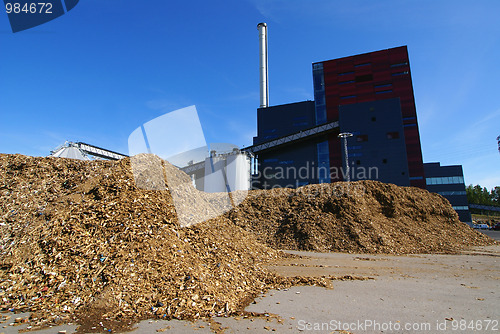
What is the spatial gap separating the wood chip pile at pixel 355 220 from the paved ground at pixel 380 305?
3.83 meters

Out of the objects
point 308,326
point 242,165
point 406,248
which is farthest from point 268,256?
point 242,165

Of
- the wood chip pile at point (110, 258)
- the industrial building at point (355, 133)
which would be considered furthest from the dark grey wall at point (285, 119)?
the wood chip pile at point (110, 258)

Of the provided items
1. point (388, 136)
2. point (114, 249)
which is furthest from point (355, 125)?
point (114, 249)

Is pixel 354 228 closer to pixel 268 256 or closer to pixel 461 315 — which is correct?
pixel 268 256

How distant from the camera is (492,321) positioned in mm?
3912

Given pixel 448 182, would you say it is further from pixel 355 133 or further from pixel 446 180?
pixel 355 133

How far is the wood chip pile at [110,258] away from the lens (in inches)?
160

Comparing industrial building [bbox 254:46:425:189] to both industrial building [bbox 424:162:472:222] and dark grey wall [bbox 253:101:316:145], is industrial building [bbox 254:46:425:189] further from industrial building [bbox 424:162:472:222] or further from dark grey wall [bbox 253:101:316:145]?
industrial building [bbox 424:162:472:222]

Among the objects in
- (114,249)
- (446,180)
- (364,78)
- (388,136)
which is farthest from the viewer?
(364,78)

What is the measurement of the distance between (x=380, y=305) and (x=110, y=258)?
4.93 m

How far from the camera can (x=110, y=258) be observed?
468cm

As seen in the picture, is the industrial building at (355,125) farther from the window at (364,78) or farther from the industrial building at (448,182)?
the industrial building at (448,182)

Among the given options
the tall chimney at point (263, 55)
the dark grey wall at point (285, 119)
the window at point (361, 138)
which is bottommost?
the window at point (361, 138)

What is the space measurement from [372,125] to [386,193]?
2833cm
